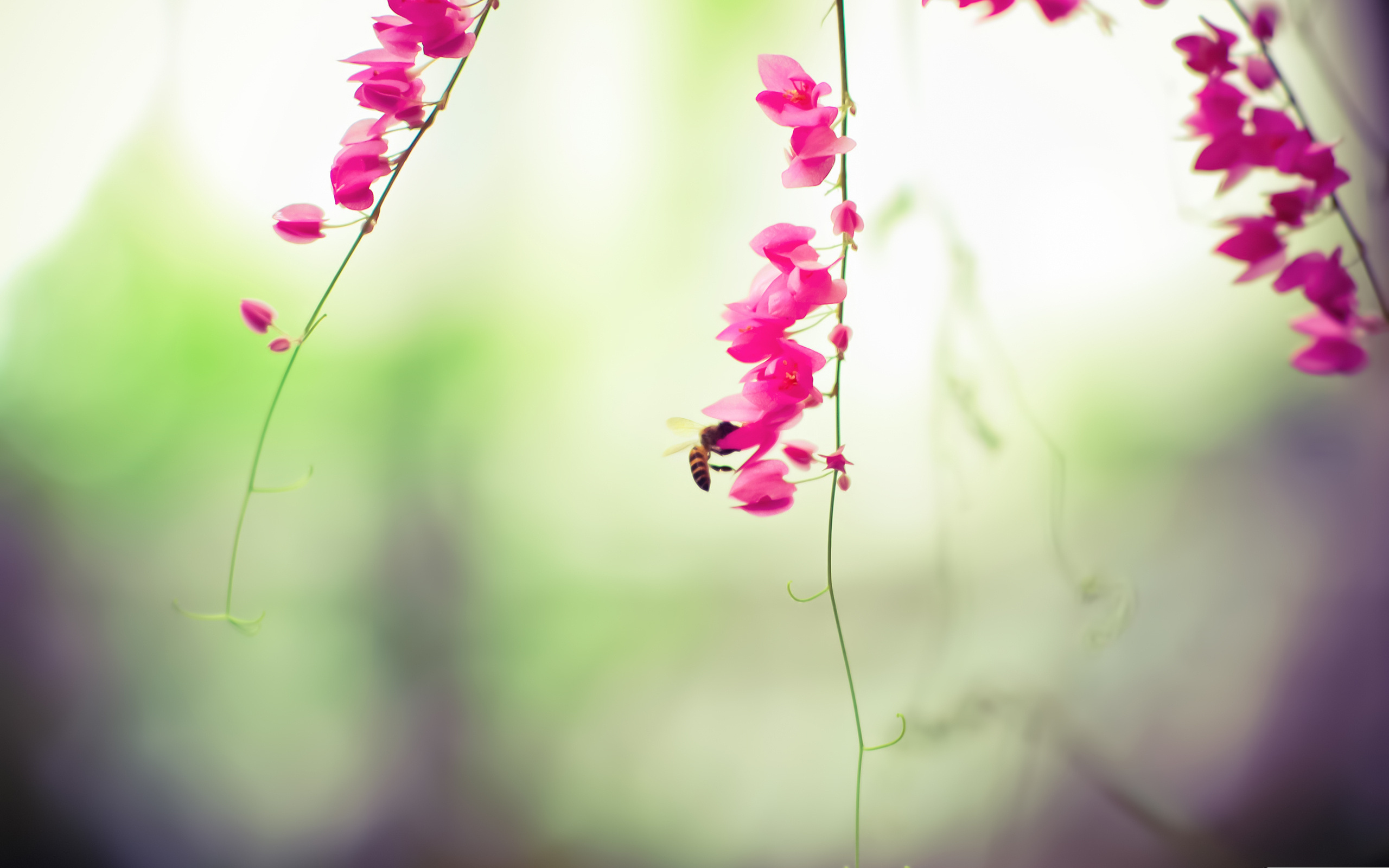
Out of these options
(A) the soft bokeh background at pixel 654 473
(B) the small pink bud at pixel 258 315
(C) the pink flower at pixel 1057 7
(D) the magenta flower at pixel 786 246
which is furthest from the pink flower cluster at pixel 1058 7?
(A) the soft bokeh background at pixel 654 473

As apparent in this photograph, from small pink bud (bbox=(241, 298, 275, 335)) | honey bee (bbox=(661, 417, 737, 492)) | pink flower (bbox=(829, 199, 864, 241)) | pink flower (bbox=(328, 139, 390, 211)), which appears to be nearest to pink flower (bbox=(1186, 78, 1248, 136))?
pink flower (bbox=(829, 199, 864, 241))

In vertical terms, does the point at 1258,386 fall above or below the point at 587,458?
above

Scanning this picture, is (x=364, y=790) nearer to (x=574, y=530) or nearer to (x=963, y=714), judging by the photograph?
(x=574, y=530)

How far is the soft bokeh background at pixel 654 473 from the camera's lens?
0.79m

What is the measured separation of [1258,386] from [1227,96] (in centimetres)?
62

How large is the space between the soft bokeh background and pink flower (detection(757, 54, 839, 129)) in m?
0.47

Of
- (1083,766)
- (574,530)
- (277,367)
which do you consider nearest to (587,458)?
(574,530)

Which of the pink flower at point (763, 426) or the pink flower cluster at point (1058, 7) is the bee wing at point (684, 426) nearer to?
the pink flower at point (763, 426)

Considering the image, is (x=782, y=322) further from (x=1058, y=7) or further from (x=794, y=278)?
(x=1058, y=7)

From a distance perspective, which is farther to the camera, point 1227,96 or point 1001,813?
point 1001,813

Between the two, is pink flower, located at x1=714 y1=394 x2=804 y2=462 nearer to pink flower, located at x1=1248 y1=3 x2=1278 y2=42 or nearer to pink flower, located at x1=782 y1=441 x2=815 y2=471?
pink flower, located at x1=782 y1=441 x2=815 y2=471

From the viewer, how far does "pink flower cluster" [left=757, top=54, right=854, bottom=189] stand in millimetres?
330

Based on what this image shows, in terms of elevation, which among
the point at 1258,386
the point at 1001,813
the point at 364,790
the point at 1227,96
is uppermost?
the point at 1227,96

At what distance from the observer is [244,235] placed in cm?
84
